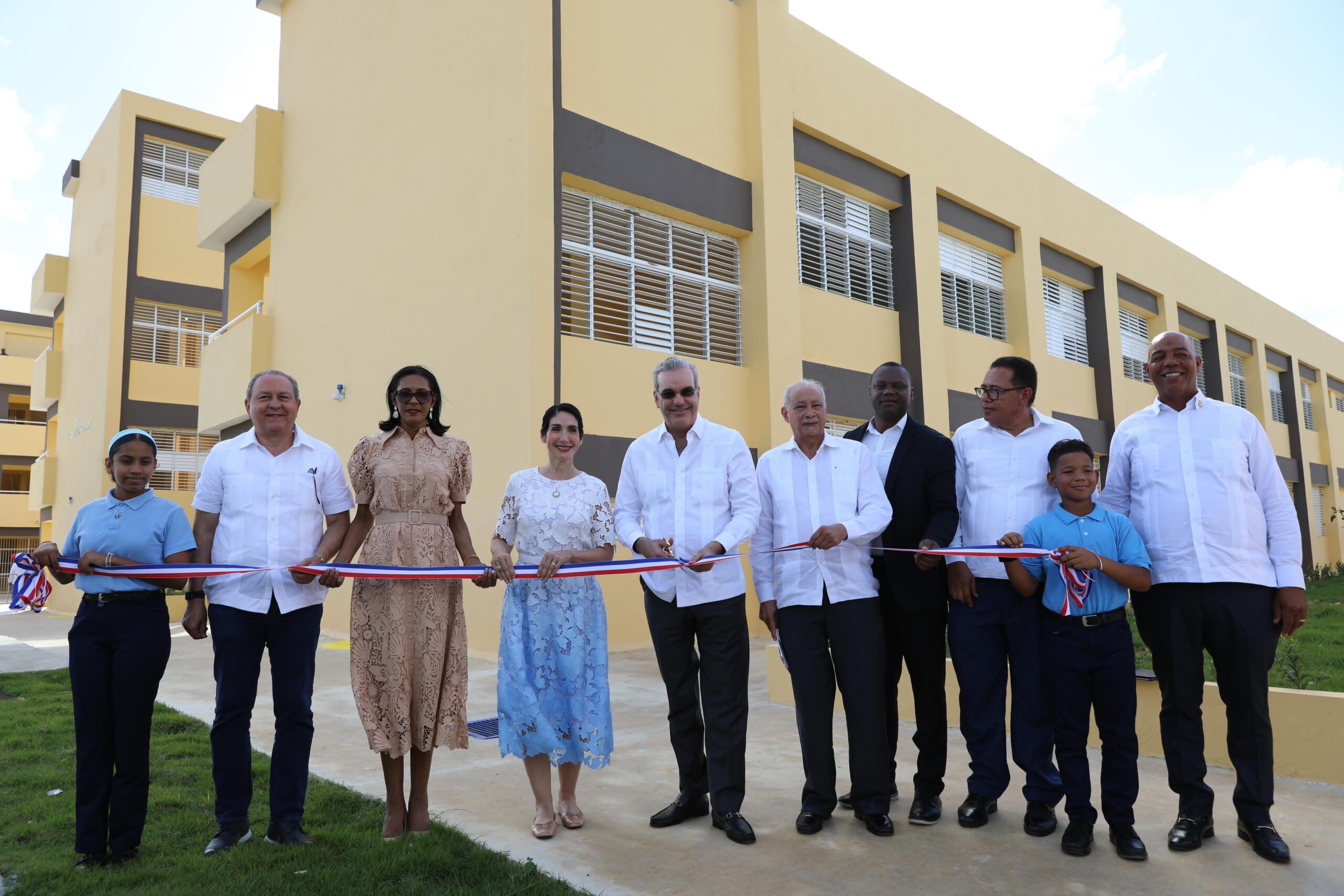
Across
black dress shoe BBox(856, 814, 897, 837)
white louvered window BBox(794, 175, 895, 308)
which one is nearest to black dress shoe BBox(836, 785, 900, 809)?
black dress shoe BBox(856, 814, 897, 837)

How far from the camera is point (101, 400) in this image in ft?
67.5

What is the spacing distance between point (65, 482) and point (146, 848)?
23152mm

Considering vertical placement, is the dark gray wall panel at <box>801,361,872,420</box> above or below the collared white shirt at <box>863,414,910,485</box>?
above

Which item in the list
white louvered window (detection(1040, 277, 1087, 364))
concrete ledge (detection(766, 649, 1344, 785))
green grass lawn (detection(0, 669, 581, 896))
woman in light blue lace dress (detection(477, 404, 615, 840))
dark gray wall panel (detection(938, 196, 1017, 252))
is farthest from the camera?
white louvered window (detection(1040, 277, 1087, 364))

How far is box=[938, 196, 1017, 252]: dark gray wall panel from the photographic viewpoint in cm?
1492

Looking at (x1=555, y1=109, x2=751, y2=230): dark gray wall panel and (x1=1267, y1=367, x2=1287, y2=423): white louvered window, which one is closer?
(x1=555, y1=109, x2=751, y2=230): dark gray wall panel

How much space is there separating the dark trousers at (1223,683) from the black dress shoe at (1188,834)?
0.03 metres

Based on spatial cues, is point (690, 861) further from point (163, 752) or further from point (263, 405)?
point (163, 752)

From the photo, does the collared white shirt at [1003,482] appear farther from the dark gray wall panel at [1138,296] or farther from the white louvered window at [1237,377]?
the white louvered window at [1237,377]

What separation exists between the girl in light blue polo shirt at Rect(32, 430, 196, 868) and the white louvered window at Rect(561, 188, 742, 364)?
6.81 metres

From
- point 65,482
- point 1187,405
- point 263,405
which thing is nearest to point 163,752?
point 263,405

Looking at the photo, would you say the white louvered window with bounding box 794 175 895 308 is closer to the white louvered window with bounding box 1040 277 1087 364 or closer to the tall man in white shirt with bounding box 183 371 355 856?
the white louvered window with bounding box 1040 277 1087 364

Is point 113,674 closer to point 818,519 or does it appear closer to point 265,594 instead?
point 265,594

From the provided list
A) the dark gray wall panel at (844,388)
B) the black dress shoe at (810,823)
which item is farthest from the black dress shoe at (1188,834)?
the dark gray wall panel at (844,388)
